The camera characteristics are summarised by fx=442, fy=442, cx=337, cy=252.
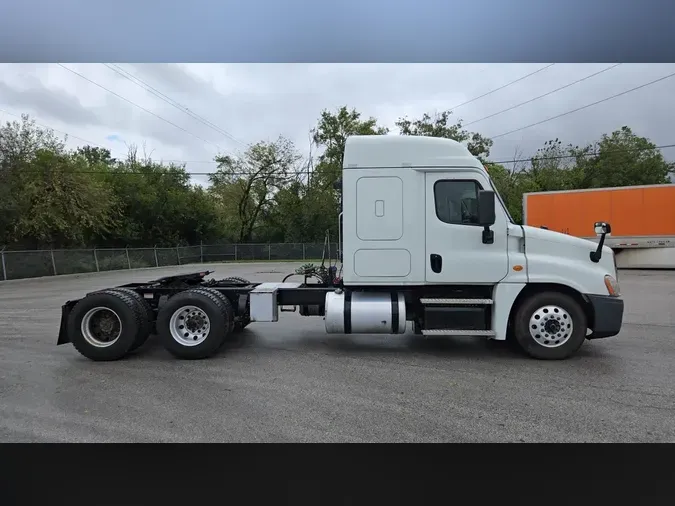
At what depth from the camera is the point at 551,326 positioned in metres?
5.93

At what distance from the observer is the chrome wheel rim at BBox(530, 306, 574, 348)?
19.4ft

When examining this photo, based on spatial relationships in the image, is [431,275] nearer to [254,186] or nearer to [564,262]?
[564,262]

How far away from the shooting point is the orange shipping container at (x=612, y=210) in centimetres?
1906

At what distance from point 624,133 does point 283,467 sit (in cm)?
5451

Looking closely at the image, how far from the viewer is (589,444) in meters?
3.63

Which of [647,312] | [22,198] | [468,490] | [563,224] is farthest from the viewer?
[22,198]

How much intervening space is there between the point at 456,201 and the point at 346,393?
9.85ft

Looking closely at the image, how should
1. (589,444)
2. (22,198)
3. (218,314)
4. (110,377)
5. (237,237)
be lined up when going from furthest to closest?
1. (237,237)
2. (22,198)
3. (218,314)
4. (110,377)
5. (589,444)

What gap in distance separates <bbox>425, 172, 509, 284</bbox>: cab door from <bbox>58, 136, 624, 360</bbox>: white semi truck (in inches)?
0.5

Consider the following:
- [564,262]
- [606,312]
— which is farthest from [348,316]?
[606,312]

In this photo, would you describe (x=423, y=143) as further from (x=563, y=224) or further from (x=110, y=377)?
(x=563, y=224)

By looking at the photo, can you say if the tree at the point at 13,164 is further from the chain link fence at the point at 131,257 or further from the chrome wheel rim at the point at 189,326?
the chrome wheel rim at the point at 189,326

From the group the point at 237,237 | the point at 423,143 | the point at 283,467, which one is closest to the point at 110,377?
the point at 283,467

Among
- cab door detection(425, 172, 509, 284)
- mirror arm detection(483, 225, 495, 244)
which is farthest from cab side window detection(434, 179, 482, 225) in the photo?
mirror arm detection(483, 225, 495, 244)
